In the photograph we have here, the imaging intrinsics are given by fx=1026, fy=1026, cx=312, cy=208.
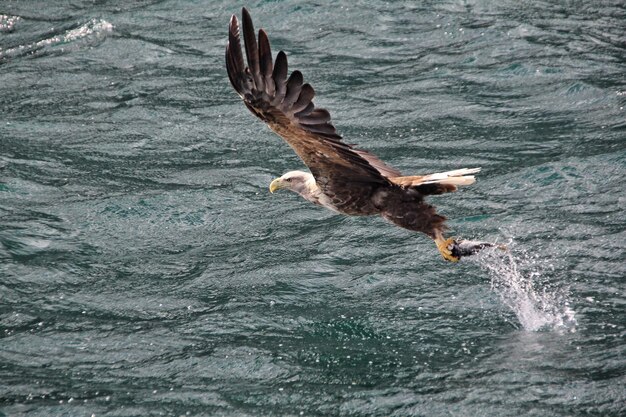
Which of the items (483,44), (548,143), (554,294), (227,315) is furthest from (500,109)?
(227,315)

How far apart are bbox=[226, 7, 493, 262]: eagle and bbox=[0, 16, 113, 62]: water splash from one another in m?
7.14

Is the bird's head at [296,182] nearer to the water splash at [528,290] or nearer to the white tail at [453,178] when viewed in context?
the white tail at [453,178]

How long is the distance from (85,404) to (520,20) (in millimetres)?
9449

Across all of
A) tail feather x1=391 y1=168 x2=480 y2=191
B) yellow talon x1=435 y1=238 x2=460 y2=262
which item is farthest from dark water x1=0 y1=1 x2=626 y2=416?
tail feather x1=391 y1=168 x2=480 y2=191

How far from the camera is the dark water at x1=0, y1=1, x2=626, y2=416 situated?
299 inches

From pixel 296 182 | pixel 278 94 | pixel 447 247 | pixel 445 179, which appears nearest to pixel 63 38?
pixel 296 182

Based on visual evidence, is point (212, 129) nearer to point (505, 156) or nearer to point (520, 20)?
point (505, 156)

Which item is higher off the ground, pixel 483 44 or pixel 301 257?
pixel 483 44

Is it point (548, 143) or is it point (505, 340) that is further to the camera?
point (548, 143)

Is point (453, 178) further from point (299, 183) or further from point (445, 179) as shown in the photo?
point (299, 183)

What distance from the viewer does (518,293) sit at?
875cm

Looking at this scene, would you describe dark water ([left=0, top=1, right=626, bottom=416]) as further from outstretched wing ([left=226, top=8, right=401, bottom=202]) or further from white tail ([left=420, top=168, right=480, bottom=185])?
outstretched wing ([left=226, top=8, right=401, bottom=202])

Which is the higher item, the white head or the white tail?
the white tail

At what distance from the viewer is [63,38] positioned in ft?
48.6
